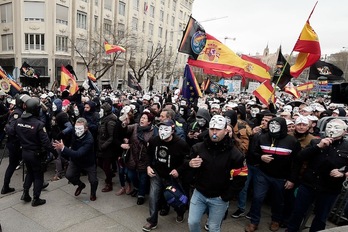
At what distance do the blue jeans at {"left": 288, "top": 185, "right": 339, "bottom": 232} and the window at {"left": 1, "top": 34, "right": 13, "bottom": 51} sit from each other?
36579mm

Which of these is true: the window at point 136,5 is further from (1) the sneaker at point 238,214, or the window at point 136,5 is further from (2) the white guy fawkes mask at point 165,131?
(1) the sneaker at point 238,214

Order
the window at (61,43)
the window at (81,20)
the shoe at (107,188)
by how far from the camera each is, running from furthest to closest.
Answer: the window at (81,20) < the window at (61,43) < the shoe at (107,188)

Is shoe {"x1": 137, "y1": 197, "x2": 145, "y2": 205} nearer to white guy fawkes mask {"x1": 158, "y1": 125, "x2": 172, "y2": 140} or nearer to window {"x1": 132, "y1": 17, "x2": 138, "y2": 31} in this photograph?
white guy fawkes mask {"x1": 158, "y1": 125, "x2": 172, "y2": 140}

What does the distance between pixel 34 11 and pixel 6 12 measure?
3769 mm

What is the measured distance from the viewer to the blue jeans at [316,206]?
371 cm

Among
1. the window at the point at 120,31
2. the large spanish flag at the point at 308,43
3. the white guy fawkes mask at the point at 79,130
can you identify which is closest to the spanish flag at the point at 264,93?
the large spanish flag at the point at 308,43

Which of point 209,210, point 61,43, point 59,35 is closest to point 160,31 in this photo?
point 61,43

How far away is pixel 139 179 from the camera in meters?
5.10

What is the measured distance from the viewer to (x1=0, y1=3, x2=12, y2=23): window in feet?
102

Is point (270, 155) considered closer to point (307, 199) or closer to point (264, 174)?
point (264, 174)

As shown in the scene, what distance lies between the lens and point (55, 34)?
3194 centimetres

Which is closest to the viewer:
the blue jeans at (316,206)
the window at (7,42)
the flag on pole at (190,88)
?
the blue jeans at (316,206)

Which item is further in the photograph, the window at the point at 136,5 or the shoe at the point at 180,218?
the window at the point at 136,5

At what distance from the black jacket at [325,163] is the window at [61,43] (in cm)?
3435
